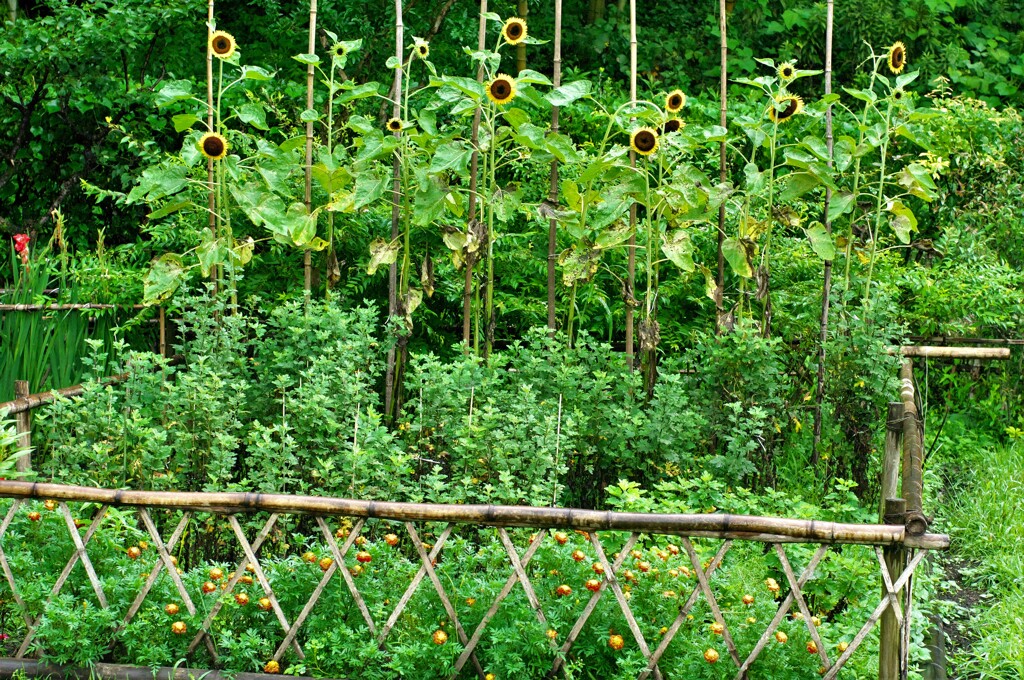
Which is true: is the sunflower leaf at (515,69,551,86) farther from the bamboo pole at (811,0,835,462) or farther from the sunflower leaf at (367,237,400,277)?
the bamboo pole at (811,0,835,462)

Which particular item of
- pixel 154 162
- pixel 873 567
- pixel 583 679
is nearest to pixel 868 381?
pixel 873 567

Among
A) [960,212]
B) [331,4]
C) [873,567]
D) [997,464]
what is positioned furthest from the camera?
[331,4]

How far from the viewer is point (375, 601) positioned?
118 inches

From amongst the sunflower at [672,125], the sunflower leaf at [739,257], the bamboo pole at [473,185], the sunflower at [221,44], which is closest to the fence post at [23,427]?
the sunflower at [221,44]

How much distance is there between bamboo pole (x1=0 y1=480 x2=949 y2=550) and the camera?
2.72 meters

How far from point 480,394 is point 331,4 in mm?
3934

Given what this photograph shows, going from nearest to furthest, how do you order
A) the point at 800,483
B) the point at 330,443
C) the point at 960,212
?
the point at 330,443 < the point at 800,483 < the point at 960,212

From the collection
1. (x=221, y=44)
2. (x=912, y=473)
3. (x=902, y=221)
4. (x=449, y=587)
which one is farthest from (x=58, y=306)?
(x=902, y=221)

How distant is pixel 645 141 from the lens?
415cm

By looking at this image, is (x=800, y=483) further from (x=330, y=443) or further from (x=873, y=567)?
(x=330, y=443)

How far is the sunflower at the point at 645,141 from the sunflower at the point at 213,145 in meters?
1.58

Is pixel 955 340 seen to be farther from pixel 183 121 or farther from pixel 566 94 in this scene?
pixel 183 121

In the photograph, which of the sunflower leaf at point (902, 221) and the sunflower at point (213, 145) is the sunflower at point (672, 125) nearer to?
the sunflower leaf at point (902, 221)

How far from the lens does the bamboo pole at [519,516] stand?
107 inches
